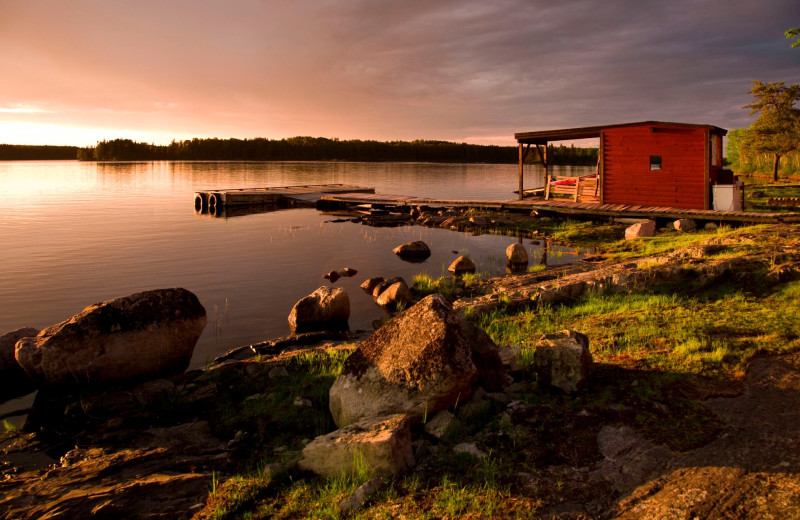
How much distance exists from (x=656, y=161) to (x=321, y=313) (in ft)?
65.3

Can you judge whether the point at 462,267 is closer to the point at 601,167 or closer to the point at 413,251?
the point at 413,251

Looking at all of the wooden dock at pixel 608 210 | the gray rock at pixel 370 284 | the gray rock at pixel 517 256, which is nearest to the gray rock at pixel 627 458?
the gray rock at pixel 370 284

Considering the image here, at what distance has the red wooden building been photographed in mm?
22375

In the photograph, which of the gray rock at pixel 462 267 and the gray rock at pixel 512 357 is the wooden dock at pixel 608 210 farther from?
the gray rock at pixel 512 357

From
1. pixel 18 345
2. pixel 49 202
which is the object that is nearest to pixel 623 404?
pixel 18 345

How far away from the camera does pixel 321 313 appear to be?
464 inches

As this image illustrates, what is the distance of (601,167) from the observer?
1016 inches

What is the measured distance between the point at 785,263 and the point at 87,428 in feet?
41.8

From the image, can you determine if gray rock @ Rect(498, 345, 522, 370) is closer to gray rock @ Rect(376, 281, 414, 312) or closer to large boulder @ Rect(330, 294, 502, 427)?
large boulder @ Rect(330, 294, 502, 427)

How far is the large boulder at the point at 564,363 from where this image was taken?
5.69 meters

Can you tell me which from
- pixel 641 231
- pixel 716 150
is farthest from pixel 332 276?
pixel 716 150

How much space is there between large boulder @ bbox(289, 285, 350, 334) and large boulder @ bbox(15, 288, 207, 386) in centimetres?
330

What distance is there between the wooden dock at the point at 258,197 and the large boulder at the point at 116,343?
32.3 metres

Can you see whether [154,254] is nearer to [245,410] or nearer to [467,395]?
[245,410]
